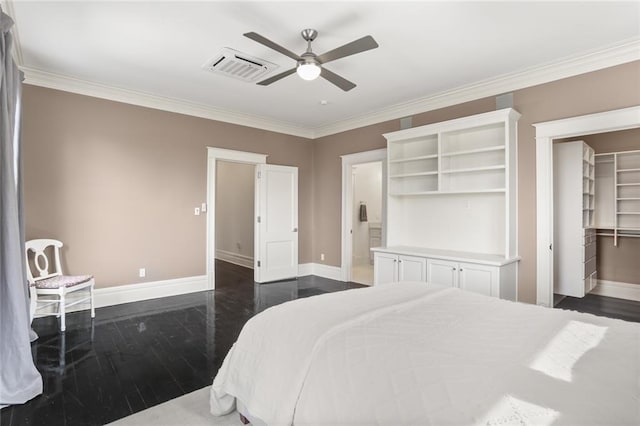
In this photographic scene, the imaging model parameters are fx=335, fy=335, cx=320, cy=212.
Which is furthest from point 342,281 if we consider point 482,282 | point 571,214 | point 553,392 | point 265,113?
point 553,392

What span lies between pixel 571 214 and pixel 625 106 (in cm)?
185

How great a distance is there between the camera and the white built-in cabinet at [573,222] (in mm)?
4484

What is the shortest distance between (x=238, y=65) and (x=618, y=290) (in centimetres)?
571

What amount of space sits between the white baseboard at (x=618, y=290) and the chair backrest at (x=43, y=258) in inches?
273

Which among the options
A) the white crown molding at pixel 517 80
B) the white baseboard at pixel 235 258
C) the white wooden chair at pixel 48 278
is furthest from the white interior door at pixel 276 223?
the white wooden chair at pixel 48 278

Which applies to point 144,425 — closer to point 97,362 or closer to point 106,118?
point 97,362

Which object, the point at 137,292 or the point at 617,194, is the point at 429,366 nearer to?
the point at 137,292

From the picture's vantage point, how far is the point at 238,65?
3.44 meters

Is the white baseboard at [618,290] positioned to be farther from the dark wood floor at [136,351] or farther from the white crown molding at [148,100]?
the white crown molding at [148,100]

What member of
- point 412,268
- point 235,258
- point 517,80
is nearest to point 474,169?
point 517,80

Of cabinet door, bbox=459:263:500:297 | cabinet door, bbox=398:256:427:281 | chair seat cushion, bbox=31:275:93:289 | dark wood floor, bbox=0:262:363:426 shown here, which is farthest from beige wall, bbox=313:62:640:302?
chair seat cushion, bbox=31:275:93:289

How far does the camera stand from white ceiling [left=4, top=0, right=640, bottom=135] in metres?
2.58

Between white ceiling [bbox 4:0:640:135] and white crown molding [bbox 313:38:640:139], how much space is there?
34mm

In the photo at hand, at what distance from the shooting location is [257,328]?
1739 mm
